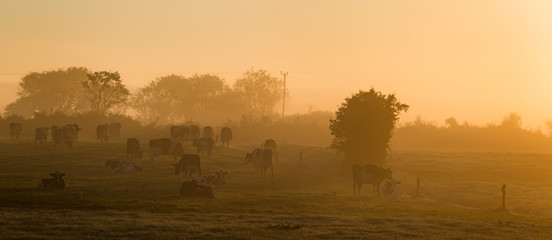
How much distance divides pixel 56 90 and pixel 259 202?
13704 cm

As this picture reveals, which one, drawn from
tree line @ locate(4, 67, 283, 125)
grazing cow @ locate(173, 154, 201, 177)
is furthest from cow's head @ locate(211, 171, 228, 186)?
tree line @ locate(4, 67, 283, 125)

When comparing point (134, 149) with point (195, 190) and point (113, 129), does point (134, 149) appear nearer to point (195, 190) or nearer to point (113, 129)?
point (195, 190)

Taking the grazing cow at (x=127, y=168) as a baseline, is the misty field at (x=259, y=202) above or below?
below

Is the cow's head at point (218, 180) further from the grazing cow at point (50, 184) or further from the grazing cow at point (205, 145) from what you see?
the grazing cow at point (205, 145)

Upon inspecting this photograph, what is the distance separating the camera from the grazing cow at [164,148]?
5338 cm

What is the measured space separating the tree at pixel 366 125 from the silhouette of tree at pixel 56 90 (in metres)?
112

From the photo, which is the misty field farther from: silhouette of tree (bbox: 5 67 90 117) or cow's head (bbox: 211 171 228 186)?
silhouette of tree (bbox: 5 67 90 117)

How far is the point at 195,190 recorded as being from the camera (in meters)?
33.3

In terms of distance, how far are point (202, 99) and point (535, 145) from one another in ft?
289

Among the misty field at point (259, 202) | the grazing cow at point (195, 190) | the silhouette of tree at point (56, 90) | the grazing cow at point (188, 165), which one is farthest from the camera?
the silhouette of tree at point (56, 90)

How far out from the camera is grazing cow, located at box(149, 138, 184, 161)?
5338 cm

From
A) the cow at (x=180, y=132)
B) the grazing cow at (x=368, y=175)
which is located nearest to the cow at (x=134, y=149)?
the cow at (x=180, y=132)

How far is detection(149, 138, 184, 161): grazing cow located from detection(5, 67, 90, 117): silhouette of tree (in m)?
109

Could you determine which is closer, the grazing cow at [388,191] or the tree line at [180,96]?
the grazing cow at [388,191]
